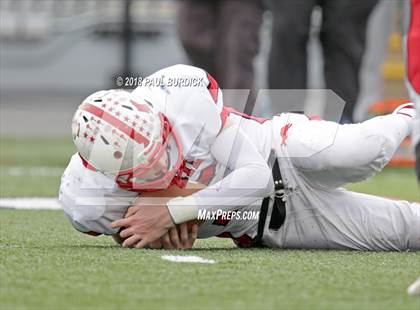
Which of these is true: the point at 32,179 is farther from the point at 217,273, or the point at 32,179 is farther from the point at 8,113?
the point at 8,113

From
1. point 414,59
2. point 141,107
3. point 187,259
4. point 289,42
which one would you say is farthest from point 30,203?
point 414,59

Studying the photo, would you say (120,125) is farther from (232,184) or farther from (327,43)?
(327,43)

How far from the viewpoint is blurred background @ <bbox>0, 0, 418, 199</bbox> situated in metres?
4.93

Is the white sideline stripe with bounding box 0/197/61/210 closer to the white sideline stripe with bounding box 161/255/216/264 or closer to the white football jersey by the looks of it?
the white football jersey

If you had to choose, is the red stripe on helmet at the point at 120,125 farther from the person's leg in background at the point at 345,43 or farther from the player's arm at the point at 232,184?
the person's leg in background at the point at 345,43

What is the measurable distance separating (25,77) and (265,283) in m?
9.62

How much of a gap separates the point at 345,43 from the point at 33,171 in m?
1.59

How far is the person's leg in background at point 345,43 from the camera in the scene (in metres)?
4.92

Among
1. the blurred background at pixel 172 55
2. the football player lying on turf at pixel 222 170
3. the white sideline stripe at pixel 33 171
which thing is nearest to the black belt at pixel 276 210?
the football player lying on turf at pixel 222 170

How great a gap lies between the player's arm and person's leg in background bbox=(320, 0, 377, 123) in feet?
6.81

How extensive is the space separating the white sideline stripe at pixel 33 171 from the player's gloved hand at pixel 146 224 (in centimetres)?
Answer: 259

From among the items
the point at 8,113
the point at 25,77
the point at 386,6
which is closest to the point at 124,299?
the point at 386,6

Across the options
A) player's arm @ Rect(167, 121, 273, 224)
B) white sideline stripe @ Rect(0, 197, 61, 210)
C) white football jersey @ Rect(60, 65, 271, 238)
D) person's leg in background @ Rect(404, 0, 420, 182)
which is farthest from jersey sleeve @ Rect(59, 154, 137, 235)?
white sideline stripe @ Rect(0, 197, 61, 210)

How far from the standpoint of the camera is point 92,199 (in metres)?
2.79
